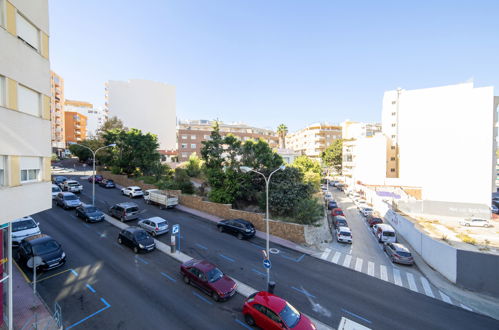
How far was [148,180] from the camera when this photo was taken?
36.8 metres

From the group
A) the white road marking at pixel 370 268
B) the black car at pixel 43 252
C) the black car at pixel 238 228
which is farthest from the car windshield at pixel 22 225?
the white road marking at pixel 370 268

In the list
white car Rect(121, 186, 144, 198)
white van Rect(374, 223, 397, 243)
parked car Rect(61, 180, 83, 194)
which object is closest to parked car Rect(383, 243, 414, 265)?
white van Rect(374, 223, 397, 243)

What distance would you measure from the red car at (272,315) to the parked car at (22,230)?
17838 mm

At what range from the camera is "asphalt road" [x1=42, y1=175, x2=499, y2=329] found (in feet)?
37.2

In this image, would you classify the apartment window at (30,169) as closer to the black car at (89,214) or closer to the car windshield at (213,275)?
the car windshield at (213,275)

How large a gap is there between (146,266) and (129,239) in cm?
312

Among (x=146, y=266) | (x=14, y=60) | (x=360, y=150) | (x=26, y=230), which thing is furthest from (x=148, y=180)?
(x=360, y=150)

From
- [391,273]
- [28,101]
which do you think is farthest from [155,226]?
[391,273]

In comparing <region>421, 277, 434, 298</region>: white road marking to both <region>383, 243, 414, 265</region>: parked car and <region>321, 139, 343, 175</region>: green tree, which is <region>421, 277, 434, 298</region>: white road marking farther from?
<region>321, 139, 343, 175</region>: green tree

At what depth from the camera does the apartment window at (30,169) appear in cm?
911

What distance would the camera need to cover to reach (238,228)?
20891 millimetres

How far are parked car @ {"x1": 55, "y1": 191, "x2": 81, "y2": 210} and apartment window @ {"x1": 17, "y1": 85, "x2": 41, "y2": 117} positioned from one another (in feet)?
63.6

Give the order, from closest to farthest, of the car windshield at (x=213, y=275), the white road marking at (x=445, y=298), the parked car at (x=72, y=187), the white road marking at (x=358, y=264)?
the car windshield at (x=213, y=275)
the white road marking at (x=445, y=298)
the white road marking at (x=358, y=264)
the parked car at (x=72, y=187)

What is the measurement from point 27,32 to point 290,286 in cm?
1880
